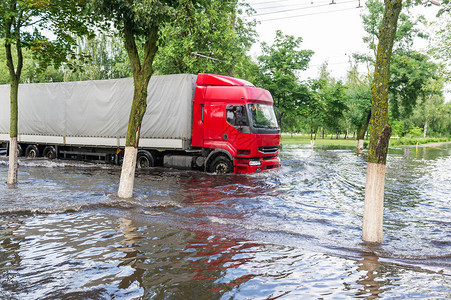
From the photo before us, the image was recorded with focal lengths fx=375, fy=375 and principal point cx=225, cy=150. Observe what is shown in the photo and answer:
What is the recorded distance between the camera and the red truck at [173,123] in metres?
14.3

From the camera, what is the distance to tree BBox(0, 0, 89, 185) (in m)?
10.5

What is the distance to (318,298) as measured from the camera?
14.4ft

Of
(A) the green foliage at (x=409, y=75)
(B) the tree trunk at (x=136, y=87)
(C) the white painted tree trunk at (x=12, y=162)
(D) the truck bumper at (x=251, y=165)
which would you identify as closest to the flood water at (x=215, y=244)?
(C) the white painted tree trunk at (x=12, y=162)


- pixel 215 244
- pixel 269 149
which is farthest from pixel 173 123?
pixel 215 244

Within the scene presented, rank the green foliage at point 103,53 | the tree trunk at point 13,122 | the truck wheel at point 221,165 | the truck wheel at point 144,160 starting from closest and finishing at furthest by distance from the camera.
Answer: the tree trunk at point 13,122 → the truck wheel at point 221,165 → the truck wheel at point 144,160 → the green foliage at point 103,53

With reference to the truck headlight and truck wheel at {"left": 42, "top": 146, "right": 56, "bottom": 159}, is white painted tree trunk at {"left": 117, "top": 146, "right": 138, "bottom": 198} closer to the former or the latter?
the truck headlight

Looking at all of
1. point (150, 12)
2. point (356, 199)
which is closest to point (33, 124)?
point (150, 12)

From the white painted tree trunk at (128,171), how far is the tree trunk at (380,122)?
18.7ft

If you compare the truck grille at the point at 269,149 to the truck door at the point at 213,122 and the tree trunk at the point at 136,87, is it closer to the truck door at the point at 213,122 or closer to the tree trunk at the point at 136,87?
the truck door at the point at 213,122

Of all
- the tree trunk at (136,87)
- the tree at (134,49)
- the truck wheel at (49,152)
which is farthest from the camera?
the truck wheel at (49,152)

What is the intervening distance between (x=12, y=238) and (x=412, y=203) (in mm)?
9922

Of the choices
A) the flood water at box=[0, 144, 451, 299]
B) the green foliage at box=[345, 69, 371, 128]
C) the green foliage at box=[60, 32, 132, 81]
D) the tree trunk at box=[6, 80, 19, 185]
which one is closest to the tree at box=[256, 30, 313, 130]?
the green foliage at box=[345, 69, 371, 128]

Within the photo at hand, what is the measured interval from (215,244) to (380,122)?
345 cm

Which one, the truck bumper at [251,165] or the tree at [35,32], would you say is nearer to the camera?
the tree at [35,32]
